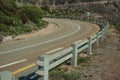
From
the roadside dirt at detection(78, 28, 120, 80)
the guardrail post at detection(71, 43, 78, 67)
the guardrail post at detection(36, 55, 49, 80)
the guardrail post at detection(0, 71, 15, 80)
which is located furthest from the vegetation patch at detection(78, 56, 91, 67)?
the guardrail post at detection(0, 71, 15, 80)

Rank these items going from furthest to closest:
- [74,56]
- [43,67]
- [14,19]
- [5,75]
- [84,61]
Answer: [14,19] < [84,61] < [74,56] < [43,67] < [5,75]

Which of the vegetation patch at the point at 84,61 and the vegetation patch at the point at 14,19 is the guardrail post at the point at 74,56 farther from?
the vegetation patch at the point at 14,19

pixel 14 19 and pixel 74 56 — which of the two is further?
pixel 14 19

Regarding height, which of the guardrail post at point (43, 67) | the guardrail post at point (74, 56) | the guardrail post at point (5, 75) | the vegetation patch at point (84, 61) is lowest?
the vegetation patch at point (84, 61)

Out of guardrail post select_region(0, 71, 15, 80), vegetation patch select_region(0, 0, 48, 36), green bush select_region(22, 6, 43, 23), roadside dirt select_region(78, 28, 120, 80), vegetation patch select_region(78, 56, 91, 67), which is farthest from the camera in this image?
green bush select_region(22, 6, 43, 23)

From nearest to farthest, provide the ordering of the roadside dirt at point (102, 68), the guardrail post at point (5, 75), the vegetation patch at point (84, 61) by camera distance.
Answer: the guardrail post at point (5, 75), the roadside dirt at point (102, 68), the vegetation patch at point (84, 61)

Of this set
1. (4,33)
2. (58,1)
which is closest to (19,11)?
(4,33)

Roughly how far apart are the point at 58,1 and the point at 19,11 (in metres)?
108

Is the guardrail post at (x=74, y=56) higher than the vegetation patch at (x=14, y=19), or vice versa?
the guardrail post at (x=74, y=56)

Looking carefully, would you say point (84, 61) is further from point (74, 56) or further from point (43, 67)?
point (43, 67)

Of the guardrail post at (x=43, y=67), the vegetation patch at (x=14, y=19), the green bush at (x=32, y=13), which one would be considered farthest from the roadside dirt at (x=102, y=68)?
the green bush at (x=32, y=13)

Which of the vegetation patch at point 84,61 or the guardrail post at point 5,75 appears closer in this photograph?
the guardrail post at point 5,75

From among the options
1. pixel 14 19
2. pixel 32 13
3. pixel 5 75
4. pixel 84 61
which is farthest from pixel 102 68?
pixel 32 13

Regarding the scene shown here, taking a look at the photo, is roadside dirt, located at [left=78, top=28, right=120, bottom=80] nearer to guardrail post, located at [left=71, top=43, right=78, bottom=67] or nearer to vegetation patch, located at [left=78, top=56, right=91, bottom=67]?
vegetation patch, located at [left=78, top=56, right=91, bottom=67]
